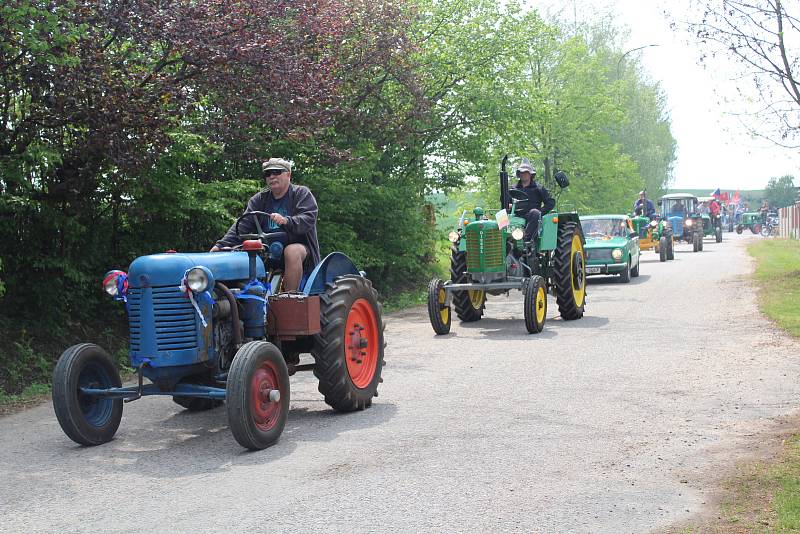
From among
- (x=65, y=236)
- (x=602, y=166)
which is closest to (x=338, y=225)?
(x=65, y=236)

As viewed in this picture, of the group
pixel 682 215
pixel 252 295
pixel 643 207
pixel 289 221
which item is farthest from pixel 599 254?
pixel 682 215

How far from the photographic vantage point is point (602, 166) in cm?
3903

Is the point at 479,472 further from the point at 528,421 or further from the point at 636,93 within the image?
the point at 636,93

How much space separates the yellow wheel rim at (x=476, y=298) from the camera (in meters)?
15.1

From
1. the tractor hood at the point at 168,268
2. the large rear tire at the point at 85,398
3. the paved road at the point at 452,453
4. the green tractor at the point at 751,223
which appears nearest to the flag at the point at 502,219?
the paved road at the point at 452,453

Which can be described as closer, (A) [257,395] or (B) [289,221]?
(A) [257,395]

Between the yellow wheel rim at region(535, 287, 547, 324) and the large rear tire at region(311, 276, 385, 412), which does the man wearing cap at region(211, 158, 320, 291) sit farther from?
the yellow wheel rim at region(535, 287, 547, 324)

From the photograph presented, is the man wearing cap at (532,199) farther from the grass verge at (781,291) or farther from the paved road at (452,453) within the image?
the grass verge at (781,291)

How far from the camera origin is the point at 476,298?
50.2 feet

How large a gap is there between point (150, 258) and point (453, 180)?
1554 centimetres

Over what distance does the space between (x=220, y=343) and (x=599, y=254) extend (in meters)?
16.8

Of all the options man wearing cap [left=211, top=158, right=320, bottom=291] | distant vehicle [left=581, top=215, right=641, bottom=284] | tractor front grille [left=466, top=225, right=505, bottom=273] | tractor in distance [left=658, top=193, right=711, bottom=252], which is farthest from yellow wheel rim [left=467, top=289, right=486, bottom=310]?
tractor in distance [left=658, top=193, right=711, bottom=252]

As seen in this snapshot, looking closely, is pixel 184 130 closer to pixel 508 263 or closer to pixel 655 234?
pixel 508 263

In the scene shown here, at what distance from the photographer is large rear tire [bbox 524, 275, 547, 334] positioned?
1312 cm
